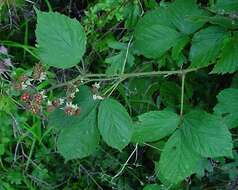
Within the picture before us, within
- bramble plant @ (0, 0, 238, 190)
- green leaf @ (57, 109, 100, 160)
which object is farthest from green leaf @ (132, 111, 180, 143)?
green leaf @ (57, 109, 100, 160)

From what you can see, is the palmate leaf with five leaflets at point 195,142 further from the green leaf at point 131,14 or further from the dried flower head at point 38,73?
the green leaf at point 131,14

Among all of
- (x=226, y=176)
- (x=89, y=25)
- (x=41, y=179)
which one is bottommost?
(x=41, y=179)

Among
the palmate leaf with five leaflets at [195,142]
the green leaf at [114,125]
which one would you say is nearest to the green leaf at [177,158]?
the palmate leaf with five leaflets at [195,142]

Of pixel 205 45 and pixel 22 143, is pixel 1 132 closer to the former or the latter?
pixel 22 143

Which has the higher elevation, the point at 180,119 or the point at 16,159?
the point at 180,119

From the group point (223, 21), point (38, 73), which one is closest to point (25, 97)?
point (38, 73)

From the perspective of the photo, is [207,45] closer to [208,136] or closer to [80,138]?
[208,136]

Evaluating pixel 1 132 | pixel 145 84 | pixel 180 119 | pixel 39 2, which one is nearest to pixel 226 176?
pixel 145 84
